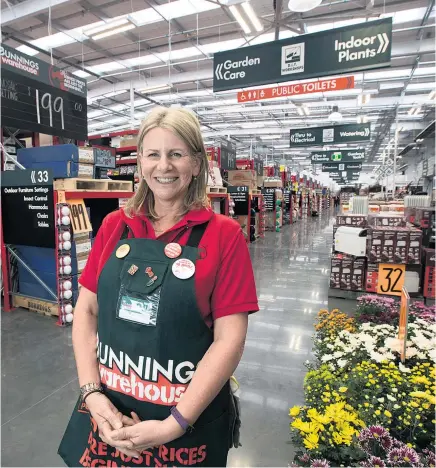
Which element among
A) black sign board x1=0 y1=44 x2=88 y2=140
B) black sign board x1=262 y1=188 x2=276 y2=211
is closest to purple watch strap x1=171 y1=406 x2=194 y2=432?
black sign board x1=0 y1=44 x2=88 y2=140

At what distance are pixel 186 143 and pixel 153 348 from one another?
696 millimetres

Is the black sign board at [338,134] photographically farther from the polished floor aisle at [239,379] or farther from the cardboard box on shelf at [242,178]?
the polished floor aisle at [239,379]

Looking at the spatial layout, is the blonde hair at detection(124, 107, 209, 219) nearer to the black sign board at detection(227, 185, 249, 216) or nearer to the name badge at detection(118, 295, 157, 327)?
the name badge at detection(118, 295, 157, 327)

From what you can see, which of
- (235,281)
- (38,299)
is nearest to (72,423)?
(235,281)

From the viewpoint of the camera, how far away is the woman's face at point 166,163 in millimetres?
1164

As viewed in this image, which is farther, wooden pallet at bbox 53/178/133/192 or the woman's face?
wooden pallet at bbox 53/178/133/192

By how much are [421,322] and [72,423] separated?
3096 millimetres

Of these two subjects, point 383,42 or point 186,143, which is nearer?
point 186,143

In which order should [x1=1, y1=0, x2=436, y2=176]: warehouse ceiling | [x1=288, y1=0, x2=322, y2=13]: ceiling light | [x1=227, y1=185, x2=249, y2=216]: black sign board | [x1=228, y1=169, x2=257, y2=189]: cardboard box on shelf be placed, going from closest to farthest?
1. [x1=288, y1=0, x2=322, y2=13]: ceiling light
2. [x1=1, y1=0, x2=436, y2=176]: warehouse ceiling
3. [x1=227, y1=185, x2=249, y2=216]: black sign board
4. [x1=228, y1=169, x2=257, y2=189]: cardboard box on shelf

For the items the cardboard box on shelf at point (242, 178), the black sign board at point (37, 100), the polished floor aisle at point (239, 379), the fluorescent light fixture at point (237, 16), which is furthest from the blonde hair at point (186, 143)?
the cardboard box on shelf at point (242, 178)

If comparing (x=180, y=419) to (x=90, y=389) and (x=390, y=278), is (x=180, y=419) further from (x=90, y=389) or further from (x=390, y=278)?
(x=390, y=278)

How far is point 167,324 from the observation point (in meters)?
1.08

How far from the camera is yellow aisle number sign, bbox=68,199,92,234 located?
4273mm

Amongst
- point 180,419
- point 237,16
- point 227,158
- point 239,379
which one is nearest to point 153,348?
point 180,419
